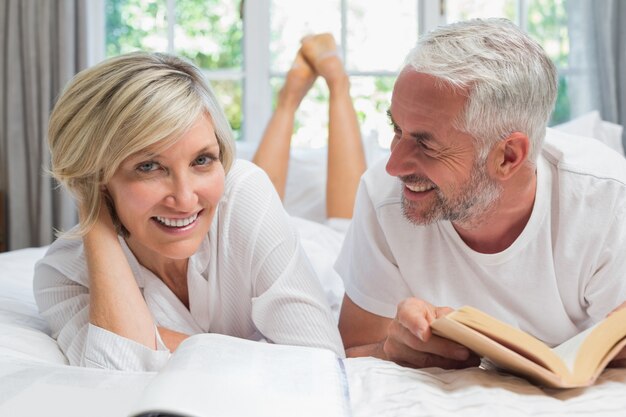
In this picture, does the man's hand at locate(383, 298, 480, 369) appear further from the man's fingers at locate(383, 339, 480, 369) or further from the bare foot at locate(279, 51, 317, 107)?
the bare foot at locate(279, 51, 317, 107)

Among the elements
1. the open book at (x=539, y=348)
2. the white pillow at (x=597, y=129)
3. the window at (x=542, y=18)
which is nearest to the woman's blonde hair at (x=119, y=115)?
the open book at (x=539, y=348)

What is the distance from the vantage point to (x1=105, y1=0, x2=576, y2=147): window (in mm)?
3689

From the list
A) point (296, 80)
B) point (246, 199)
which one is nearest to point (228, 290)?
point (246, 199)

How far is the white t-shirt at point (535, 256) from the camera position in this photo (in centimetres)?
151

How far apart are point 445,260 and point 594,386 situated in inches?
22.2

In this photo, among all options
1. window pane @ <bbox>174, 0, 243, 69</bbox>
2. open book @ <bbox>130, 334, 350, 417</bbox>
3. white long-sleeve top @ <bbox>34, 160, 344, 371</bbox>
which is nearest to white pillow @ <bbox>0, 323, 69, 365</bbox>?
white long-sleeve top @ <bbox>34, 160, 344, 371</bbox>

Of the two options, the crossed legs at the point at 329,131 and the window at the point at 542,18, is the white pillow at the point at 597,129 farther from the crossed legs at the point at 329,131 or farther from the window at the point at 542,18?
the crossed legs at the point at 329,131

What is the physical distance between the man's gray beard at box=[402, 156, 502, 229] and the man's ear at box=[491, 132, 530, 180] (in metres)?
0.02

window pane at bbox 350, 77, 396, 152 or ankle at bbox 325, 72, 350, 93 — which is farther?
window pane at bbox 350, 77, 396, 152

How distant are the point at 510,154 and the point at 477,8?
2.37 metres

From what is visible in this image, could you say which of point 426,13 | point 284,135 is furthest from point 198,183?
point 426,13

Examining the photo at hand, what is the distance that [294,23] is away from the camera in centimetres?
378

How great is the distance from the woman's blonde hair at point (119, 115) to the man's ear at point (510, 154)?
1.57ft

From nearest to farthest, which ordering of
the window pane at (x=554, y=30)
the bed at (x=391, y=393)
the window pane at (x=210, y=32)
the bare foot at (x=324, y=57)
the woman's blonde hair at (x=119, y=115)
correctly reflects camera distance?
the bed at (x=391, y=393)
the woman's blonde hair at (x=119, y=115)
the bare foot at (x=324, y=57)
the window pane at (x=554, y=30)
the window pane at (x=210, y=32)
